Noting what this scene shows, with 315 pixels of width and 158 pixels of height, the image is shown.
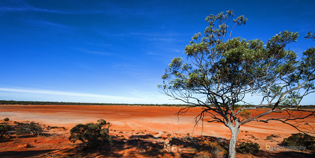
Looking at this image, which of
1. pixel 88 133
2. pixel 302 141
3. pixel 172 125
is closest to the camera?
pixel 88 133

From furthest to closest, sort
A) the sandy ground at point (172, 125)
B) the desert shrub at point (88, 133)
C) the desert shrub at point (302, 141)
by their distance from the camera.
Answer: the sandy ground at point (172, 125)
the desert shrub at point (302, 141)
the desert shrub at point (88, 133)

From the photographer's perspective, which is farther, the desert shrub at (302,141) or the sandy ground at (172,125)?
the sandy ground at (172,125)

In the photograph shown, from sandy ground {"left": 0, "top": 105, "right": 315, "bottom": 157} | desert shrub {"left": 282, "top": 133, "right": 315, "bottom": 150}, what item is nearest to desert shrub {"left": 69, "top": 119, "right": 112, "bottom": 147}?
sandy ground {"left": 0, "top": 105, "right": 315, "bottom": 157}

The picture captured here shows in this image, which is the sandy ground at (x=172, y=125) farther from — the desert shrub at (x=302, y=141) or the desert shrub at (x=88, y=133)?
the desert shrub at (x=88, y=133)

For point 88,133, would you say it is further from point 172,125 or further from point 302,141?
point 302,141

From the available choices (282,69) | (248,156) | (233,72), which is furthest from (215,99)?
(248,156)

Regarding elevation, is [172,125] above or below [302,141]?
below

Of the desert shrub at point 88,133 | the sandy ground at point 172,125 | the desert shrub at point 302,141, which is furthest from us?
the sandy ground at point 172,125

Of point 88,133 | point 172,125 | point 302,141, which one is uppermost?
point 88,133

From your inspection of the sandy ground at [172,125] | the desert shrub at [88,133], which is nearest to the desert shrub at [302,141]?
the sandy ground at [172,125]

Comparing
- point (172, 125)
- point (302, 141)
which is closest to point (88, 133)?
point (172, 125)

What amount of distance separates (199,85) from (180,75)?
1367 millimetres

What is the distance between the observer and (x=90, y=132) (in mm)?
10609

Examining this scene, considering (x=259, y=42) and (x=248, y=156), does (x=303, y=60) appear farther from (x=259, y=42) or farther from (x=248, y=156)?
(x=248, y=156)
